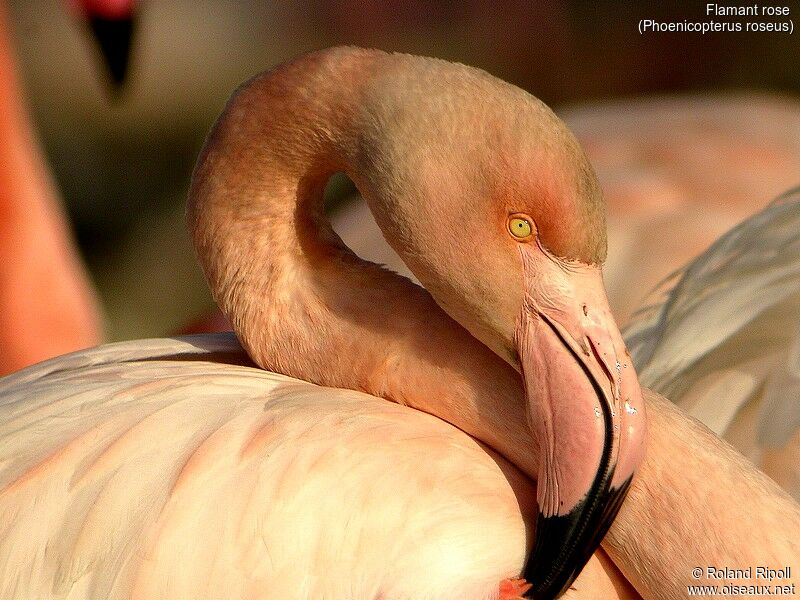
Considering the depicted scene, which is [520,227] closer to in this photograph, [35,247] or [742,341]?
[742,341]

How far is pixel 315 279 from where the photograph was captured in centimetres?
165

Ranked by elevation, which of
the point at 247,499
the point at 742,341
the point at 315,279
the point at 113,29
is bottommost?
the point at 742,341

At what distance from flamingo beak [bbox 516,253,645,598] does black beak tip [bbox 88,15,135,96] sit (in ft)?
7.37

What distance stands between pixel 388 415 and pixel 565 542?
30cm

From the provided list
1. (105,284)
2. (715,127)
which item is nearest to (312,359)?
(715,127)

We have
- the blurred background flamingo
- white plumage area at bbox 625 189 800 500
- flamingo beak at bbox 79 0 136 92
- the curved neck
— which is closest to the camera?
the curved neck

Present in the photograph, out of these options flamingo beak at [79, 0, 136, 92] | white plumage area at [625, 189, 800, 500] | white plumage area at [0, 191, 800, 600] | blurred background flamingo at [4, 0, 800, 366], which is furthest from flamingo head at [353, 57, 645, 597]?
blurred background flamingo at [4, 0, 800, 366]

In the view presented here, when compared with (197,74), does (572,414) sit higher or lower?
higher

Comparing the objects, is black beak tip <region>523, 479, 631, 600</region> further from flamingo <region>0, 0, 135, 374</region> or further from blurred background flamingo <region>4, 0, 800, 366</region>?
blurred background flamingo <region>4, 0, 800, 366</region>

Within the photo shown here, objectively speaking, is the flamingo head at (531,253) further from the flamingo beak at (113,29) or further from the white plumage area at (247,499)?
the flamingo beak at (113,29)

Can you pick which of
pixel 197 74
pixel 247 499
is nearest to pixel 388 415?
pixel 247 499

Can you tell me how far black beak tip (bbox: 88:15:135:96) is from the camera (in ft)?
11.0

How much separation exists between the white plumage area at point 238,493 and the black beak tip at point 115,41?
1864mm

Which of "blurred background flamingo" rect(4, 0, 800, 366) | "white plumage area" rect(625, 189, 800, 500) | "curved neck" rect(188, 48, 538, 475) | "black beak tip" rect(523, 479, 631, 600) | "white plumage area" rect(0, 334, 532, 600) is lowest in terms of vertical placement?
"blurred background flamingo" rect(4, 0, 800, 366)
